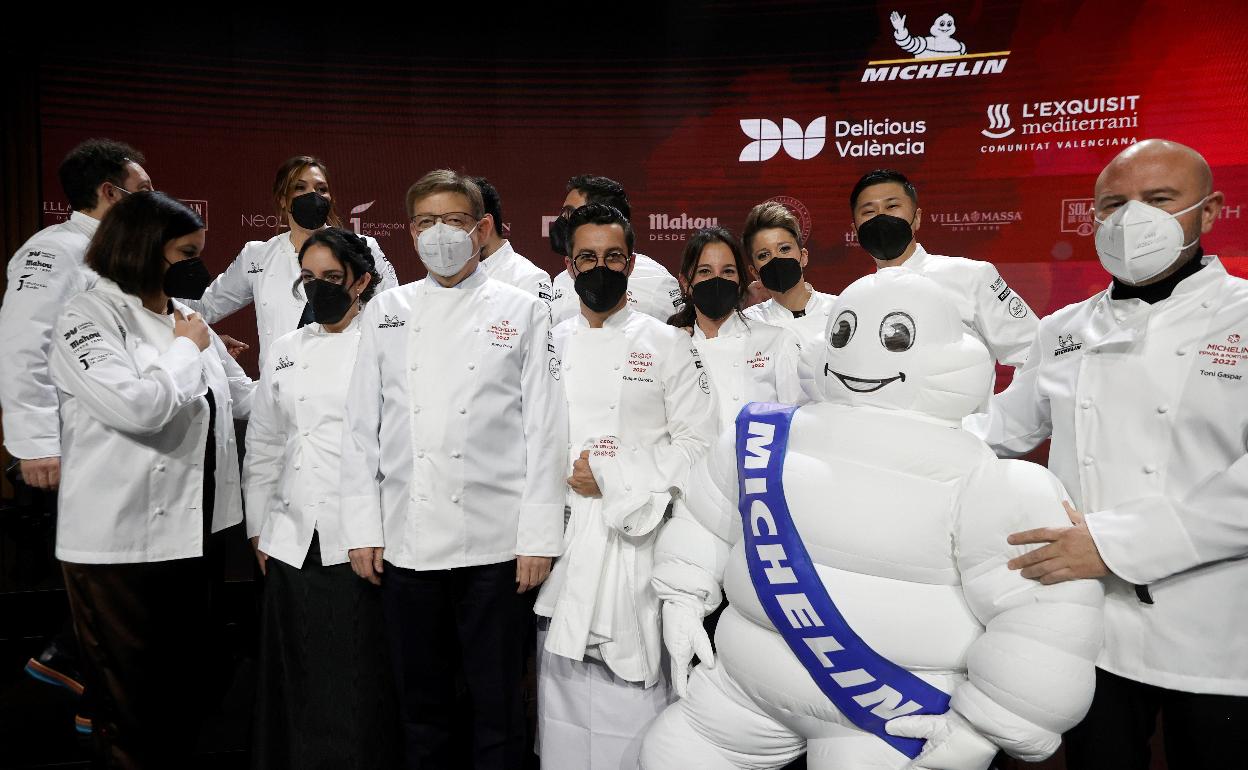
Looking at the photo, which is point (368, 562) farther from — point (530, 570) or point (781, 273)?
point (781, 273)

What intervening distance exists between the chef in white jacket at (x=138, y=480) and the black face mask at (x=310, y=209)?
102 centimetres

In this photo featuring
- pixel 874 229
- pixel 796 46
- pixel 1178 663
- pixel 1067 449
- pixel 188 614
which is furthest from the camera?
pixel 796 46

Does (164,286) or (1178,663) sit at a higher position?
(164,286)

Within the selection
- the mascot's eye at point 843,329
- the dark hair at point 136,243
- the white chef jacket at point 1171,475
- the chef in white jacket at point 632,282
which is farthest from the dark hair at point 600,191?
the white chef jacket at point 1171,475

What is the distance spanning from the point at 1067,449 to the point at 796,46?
429 cm

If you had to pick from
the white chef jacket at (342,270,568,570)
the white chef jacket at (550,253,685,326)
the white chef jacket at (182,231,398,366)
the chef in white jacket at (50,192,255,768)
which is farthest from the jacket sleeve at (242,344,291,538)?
the white chef jacket at (550,253,685,326)

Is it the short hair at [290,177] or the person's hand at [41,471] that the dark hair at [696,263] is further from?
the person's hand at [41,471]

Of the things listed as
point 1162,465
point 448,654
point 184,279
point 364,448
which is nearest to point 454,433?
point 364,448

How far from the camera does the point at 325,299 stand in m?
2.60

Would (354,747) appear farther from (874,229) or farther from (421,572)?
(874,229)

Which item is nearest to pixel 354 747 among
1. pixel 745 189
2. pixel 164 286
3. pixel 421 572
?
pixel 421 572

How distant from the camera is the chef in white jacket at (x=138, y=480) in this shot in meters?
2.41

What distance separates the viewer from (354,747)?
2467mm

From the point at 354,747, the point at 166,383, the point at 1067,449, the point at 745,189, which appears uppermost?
the point at 745,189
